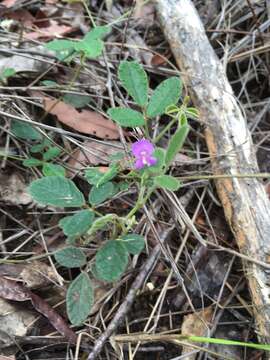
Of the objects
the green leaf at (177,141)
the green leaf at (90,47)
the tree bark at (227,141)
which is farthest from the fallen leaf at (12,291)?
the green leaf at (90,47)

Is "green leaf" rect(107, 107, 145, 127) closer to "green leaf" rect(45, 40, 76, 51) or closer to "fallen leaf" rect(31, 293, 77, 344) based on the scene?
"green leaf" rect(45, 40, 76, 51)

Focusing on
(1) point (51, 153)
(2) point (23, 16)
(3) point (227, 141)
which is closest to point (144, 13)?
(2) point (23, 16)

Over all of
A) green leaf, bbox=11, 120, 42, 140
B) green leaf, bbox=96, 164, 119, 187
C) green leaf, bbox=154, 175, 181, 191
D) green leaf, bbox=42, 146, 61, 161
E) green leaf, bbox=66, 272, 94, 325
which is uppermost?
green leaf, bbox=154, 175, 181, 191

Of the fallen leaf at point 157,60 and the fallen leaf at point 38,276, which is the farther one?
the fallen leaf at point 157,60

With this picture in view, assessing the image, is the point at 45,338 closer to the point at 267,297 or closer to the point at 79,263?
the point at 79,263

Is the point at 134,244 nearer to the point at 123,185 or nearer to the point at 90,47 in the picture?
the point at 123,185

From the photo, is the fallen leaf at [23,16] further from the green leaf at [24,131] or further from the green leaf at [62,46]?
the green leaf at [24,131]

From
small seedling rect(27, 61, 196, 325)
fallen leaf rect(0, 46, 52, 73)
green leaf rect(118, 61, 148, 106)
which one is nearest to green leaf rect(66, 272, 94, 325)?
small seedling rect(27, 61, 196, 325)
